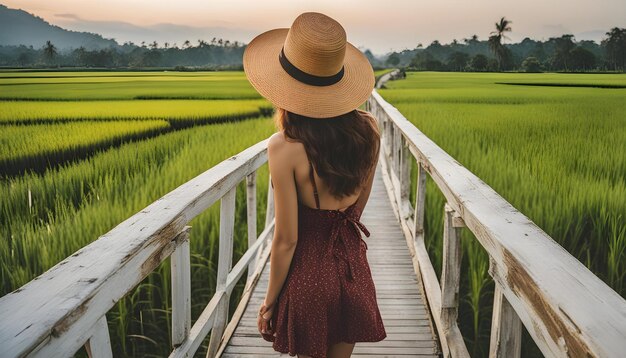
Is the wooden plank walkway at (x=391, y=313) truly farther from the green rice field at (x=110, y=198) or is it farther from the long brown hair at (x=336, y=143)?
the long brown hair at (x=336, y=143)

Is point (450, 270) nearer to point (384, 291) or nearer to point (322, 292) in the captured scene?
point (322, 292)

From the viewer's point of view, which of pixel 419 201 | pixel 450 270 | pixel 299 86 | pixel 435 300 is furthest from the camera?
pixel 419 201

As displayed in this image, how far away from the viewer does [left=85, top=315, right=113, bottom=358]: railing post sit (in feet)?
2.99

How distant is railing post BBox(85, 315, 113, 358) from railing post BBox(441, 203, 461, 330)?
3.95 feet

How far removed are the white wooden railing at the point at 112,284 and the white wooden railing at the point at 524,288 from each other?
0.80 m

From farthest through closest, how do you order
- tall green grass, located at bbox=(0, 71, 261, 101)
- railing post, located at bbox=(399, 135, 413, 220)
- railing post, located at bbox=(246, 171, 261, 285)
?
tall green grass, located at bbox=(0, 71, 261, 101)
railing post, located at bbox=(399, 135, 413, 220)
railing post, located at bbox=(246, 171, 261, 285)

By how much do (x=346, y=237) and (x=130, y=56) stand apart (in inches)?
4655

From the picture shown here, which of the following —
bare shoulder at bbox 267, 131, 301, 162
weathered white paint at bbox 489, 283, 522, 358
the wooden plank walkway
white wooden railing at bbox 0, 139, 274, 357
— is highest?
bare shoulder at bbox 267, 131, 301, 162

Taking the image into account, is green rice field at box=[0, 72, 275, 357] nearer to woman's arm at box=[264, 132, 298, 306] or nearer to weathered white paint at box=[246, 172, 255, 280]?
weathered white paint at box=[246, 172, 255, 280]

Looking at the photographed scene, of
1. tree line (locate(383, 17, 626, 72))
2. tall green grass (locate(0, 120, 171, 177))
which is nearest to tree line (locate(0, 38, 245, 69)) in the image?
tree line (locate(383, 17, 626, 72))

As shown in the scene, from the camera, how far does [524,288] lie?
3.05 ft

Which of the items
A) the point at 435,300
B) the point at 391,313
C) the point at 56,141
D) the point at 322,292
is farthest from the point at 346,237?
the point at 56,141

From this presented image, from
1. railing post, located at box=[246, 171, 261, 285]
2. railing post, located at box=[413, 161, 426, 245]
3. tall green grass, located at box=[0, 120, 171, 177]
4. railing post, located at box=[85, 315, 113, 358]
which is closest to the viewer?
railing post, located at box=[85, 315, 113, 358]

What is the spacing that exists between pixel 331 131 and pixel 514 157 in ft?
14.0
